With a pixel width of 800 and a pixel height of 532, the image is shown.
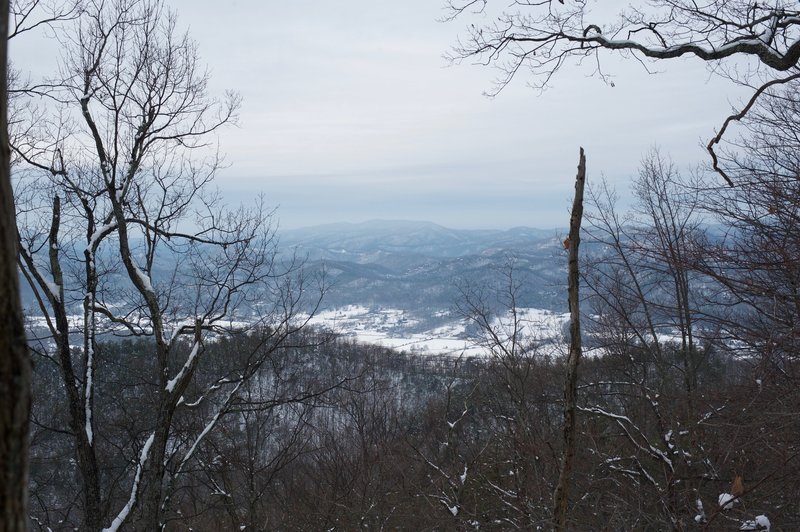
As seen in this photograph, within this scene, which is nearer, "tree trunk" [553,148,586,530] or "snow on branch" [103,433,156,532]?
"tree trunk" [553,148,586,530]

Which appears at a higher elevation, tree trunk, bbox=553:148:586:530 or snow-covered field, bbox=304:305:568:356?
tree trunk, bbox=553:148:586:530

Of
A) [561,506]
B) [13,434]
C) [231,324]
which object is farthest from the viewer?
[231,324]

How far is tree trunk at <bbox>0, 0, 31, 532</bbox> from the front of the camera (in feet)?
3.43

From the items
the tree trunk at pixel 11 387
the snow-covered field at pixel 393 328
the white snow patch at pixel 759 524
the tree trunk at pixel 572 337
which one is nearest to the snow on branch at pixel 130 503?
the tree trunk at pixel 572 337

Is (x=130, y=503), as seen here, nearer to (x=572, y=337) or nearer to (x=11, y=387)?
(x=572, y=337)

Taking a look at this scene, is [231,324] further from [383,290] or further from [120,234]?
[383,290]

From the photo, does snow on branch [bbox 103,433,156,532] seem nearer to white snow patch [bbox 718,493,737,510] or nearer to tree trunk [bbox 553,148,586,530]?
tree trunk [bbox 553,148,586,530]

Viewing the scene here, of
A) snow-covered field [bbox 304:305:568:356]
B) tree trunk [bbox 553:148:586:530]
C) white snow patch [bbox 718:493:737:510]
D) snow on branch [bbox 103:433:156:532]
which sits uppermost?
tree trunk [bbox 553:148:586:530]

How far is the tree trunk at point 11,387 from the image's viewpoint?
104 centimetres

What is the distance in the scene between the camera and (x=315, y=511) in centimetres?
1252

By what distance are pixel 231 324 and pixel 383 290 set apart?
9289 centimetres

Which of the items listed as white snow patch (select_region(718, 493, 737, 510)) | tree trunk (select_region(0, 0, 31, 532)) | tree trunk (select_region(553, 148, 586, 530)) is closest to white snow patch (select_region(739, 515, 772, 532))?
white snow patch (select_region(718, 493, 737, 510))

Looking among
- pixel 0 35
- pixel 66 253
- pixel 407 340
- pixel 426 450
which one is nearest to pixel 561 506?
pixel 0 35

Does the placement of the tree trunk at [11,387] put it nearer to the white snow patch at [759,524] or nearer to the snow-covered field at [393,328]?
the white snow patch at [759,524]
